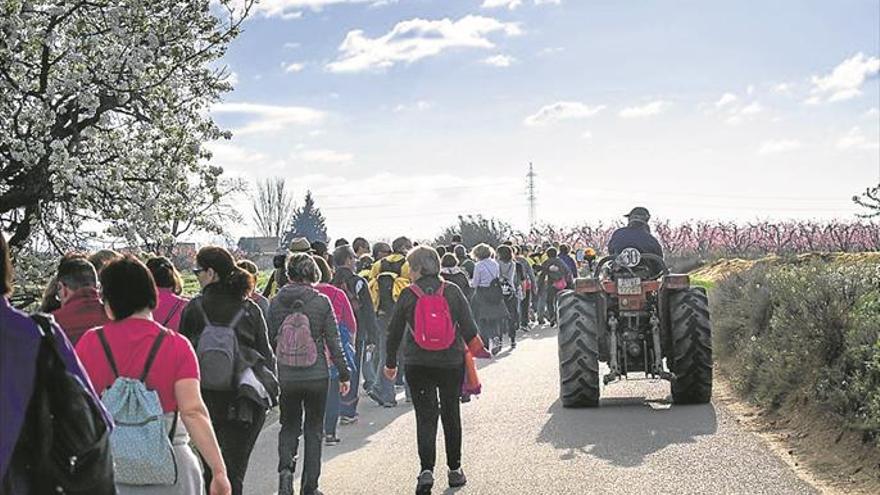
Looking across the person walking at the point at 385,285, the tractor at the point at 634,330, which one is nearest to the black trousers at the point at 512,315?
the person walking at the point at 385,285

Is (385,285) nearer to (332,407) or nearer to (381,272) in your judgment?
(381,272)

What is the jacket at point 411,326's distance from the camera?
9.42 meters

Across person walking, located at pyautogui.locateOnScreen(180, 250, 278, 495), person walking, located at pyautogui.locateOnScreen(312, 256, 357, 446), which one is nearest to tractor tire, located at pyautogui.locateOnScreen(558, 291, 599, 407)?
person walking, located at pyautogui.locateOnScreen(312, 256, 357, 446)

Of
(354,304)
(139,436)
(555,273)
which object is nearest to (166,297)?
(139,436)

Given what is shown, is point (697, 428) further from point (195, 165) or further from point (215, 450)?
point (195, 165)

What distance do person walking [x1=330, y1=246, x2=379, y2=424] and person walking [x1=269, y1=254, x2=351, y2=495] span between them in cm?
377

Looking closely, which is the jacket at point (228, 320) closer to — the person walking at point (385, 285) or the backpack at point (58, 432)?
the backpack at point (58, 432)

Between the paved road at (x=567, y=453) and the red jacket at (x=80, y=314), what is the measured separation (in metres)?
3.47

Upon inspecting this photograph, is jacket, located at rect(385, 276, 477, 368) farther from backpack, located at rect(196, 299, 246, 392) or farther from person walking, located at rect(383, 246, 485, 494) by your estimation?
backpack, located at rect(196, 299, 246, 392)

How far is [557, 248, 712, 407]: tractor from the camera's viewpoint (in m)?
13.0

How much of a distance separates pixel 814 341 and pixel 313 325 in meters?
5.35

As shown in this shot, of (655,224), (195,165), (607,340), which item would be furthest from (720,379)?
(655,224)

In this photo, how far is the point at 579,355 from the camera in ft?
42.7

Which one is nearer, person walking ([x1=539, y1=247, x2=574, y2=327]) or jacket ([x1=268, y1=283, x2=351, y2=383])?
jacket ([x1=268, y1=283, x2=351, y2=383])
